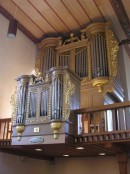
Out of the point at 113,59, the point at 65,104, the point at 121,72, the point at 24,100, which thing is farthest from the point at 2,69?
the point at 121,72

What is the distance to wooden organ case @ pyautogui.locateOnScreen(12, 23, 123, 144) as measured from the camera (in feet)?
21.5

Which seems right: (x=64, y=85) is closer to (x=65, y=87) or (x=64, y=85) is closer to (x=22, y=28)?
(x=65, y=87)

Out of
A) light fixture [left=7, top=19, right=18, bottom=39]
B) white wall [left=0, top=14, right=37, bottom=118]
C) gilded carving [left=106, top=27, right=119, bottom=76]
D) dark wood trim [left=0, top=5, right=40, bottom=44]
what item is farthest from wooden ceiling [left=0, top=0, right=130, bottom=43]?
light fixture [left=7, top=19, right=18, bottom=39]

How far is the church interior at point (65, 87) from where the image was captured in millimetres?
6559

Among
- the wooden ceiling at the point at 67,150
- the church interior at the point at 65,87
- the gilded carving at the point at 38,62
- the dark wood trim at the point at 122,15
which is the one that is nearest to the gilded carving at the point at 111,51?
the church interior at the point at 65,87

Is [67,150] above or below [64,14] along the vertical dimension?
below

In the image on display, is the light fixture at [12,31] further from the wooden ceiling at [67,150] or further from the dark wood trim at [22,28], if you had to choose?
the dark wood trim at [22,28]

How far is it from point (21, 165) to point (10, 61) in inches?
148

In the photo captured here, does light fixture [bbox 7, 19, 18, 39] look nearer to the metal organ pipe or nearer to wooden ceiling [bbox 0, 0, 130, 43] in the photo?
wooden ceiling [bbox 0, 0, 130, 43]

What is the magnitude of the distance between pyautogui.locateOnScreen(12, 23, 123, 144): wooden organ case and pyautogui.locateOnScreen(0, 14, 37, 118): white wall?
560 millimetres

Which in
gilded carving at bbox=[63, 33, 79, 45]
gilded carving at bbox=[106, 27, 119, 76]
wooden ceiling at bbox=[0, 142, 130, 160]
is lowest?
wooden ceiling at bbox=[0, 142, 130, 160]

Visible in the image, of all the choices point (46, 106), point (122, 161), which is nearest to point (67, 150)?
point (122, 161)

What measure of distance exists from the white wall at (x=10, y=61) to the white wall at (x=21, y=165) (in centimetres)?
144

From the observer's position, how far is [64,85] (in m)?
6.77
